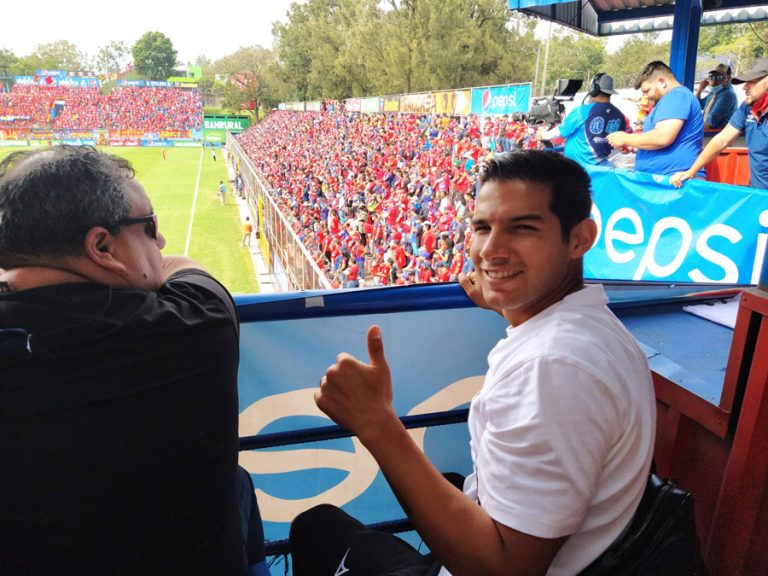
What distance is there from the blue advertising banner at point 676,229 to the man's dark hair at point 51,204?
9.87 ft

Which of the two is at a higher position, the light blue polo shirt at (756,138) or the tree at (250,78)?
the tree at (250,78)

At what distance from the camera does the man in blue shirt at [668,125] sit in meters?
3.83

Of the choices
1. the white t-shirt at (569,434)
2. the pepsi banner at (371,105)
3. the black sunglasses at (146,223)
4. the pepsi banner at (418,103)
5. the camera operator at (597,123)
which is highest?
the pepsi banner at (371,105)

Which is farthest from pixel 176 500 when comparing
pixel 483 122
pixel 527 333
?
pixel 483 122

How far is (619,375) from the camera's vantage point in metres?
0.85

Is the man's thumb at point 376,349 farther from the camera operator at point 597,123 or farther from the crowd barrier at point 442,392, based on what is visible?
the camera operator at point 597,123

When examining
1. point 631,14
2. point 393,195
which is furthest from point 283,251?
point 631,14

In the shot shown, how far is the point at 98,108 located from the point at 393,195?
142ft

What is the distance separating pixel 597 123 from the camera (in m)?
5.00

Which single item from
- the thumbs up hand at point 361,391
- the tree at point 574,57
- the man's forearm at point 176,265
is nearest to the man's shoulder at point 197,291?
the man's forearm at point 176,265

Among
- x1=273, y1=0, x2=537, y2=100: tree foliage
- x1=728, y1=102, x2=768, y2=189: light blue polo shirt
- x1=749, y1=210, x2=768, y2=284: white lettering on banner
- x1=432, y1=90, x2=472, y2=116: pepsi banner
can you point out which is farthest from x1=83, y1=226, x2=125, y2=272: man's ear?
x1=273, y1=0, x2=537, y2=100: tree foliage

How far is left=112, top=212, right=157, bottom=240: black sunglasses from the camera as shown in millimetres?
959

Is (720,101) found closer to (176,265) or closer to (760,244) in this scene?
(760,244)

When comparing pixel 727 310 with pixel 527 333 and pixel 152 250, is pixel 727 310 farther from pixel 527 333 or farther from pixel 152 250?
pixel 152 250
